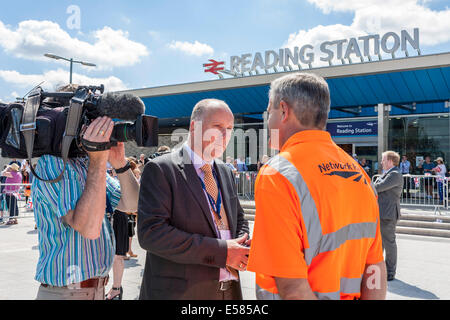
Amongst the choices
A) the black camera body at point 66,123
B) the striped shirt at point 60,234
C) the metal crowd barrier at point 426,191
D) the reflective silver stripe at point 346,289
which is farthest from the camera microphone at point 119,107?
the metal crowd barrier at point 426,191

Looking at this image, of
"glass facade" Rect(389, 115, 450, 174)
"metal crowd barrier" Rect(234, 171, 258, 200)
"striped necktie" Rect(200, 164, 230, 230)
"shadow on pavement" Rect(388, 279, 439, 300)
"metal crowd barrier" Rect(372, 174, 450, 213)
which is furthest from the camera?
"metal crowd barrier" Rect(234, 171, 258, 200)

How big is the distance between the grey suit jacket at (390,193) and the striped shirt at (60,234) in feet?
17.6

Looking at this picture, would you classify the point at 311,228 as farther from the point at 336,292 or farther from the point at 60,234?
the point at 60,234

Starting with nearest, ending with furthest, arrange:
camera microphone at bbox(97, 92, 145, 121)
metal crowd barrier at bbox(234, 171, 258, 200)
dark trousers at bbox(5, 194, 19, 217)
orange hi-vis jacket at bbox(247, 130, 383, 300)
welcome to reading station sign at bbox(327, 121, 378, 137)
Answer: orange hi-vis jacket at bbox(247, 130, 383, 300), camera microphone at bbox(97, 92, 145, 121), dark trousers at bbox(5, 194, 19, 217), metal crowd barrier at bbox(234, 171, 258, 200), welcome to reading station sign at bbox(327, 121, 378, 137)

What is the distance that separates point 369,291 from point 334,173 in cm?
63

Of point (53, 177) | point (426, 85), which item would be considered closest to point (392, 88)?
point (426, 85)

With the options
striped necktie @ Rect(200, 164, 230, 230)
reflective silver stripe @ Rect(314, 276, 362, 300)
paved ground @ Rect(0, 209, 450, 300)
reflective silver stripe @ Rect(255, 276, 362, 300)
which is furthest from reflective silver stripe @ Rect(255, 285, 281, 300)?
paved ground @ Rect(0, 209, 450, 300)

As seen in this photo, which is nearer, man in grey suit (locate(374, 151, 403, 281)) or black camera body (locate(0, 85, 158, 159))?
black camera body (locate(0, 85, 158, 159))

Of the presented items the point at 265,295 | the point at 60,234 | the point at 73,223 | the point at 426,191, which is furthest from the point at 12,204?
the point at 426,191

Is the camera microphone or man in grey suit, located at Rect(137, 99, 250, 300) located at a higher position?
the camera microphone

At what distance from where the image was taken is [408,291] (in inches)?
223

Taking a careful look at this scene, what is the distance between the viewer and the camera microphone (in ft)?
5.92

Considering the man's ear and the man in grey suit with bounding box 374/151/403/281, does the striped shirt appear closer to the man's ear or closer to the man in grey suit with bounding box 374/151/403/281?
the man's ear
